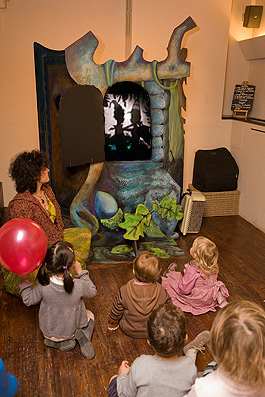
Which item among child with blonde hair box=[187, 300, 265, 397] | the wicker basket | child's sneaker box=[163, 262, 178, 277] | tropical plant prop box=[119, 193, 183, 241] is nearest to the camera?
child with blonde hair box=[187, 300, 265, 397]

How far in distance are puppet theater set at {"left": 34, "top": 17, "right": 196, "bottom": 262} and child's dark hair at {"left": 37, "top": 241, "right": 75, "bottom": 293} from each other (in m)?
1.21

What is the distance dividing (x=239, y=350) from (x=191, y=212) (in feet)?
9.27

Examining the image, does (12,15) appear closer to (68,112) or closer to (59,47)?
(59,47)

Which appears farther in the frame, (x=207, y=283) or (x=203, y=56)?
(x=203, y=56)

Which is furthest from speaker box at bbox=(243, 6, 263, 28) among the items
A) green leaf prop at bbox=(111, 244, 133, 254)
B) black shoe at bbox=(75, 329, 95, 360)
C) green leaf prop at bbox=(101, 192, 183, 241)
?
black shoe at bbox=(75, 329, 95, 360)

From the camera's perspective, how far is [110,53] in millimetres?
4480

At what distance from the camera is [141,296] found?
2322 mm

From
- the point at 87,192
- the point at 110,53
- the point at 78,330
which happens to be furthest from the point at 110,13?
the point at 78,330

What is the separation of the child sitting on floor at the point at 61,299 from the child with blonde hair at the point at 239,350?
1.09 metres

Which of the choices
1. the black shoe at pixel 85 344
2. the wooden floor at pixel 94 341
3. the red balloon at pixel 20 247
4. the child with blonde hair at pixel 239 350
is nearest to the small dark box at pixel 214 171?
the wooden floor at pixel 94 341

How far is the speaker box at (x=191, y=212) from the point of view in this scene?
395 centimetres

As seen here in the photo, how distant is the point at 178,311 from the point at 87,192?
6.99ft

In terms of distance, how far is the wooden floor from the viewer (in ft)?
6.80

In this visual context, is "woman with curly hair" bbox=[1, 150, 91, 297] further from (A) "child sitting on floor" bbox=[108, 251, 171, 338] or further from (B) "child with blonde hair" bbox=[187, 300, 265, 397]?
(B) "child with blonde hair" bbox=[187, 300, 265, 397]
